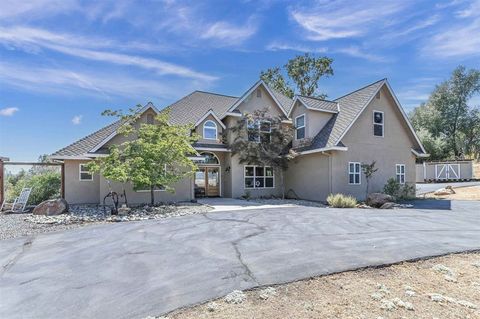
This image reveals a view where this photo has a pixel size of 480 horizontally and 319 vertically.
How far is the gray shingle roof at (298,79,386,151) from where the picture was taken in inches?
728

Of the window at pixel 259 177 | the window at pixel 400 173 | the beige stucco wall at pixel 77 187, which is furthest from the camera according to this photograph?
the window at pixel 259 177

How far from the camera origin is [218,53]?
60.1 ft

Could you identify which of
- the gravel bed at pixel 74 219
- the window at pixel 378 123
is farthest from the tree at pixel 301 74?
the gravel bed at pixel 74 219

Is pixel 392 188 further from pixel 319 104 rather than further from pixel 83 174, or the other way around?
pixel 83 174

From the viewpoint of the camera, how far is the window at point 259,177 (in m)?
21.2

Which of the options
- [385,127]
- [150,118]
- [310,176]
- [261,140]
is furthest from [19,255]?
[385,127]

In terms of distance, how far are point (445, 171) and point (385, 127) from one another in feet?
59.9

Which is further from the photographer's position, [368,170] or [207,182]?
[207,182]

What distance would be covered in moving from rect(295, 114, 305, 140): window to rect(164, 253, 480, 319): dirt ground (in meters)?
15.6

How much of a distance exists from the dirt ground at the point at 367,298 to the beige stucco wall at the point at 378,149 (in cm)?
1283

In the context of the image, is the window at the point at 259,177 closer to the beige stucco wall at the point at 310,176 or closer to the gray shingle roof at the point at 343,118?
the beige stucco wall at the point at 310,176

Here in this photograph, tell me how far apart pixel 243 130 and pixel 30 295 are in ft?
54.6

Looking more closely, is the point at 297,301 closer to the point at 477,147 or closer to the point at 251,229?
the point at 251,229

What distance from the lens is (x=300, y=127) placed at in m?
21.2
